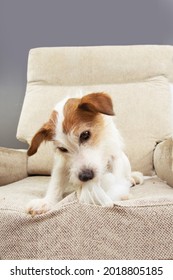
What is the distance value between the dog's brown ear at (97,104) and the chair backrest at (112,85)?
0.50 m

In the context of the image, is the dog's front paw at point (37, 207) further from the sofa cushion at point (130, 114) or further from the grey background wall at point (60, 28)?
the grey background wall at point (60, 28)

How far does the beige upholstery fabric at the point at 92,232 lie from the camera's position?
0.97 meters

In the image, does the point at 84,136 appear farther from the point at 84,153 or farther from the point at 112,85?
the point at 112,85

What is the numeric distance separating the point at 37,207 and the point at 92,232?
186 mm

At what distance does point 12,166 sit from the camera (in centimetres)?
163

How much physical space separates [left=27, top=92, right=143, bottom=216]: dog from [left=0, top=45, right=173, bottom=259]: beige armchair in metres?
0.07

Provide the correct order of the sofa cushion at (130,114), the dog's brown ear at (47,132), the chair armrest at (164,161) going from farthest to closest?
1. the sofa cushion at (130,114)
2. the chair armrest at (164,161)
3. the dog's brown ear at (47,132)

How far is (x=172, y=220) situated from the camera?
0.99 metres

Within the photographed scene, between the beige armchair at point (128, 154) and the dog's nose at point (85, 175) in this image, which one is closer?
the beige armchair at point (128, 154)

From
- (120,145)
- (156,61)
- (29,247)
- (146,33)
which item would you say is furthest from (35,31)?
(29,247)

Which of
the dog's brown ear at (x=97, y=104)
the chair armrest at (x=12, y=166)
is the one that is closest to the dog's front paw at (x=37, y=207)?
the dog's brown ear at (x=97, y=104)

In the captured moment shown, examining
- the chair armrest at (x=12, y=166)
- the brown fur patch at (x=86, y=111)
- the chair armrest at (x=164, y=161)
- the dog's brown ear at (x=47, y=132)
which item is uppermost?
the brown fur patch at (x=86, y=111)

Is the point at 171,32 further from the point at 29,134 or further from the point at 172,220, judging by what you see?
the point at 172,220
